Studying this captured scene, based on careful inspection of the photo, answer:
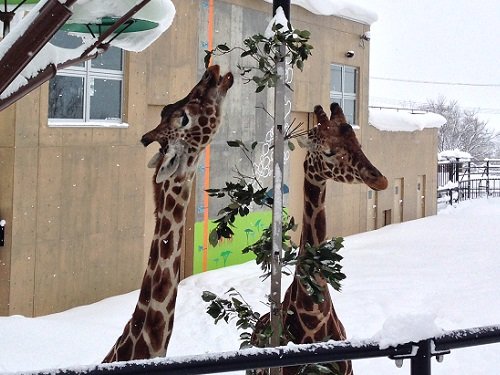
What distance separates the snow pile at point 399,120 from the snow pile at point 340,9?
2.33 meters

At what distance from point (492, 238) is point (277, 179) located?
14195 mm

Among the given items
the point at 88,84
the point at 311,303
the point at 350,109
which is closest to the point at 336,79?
the point at 350,109

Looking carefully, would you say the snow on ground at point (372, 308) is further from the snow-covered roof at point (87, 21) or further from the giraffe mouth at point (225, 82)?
the giraffe mouth at point (225, 82)

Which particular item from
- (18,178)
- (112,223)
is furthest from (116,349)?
(112,223)

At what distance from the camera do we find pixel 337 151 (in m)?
3.56

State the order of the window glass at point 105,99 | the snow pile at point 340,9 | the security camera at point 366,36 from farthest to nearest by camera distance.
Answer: the security camera at point 366,36
the snow pile at point 340,9
the window glass at point 105,99

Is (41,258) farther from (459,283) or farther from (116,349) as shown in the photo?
(459,283)

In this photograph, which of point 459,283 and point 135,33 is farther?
point 459,283

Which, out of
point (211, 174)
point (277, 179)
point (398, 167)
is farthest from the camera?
point (398, 167)

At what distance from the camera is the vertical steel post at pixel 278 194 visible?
9.60 feet

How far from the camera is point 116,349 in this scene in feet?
11.3

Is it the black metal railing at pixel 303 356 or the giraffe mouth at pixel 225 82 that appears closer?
the black metal railing at pixel 303 356

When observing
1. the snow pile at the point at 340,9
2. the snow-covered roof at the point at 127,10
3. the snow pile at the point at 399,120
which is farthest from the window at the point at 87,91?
the snow pile at the point at 399,120

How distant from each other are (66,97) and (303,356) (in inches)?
316
